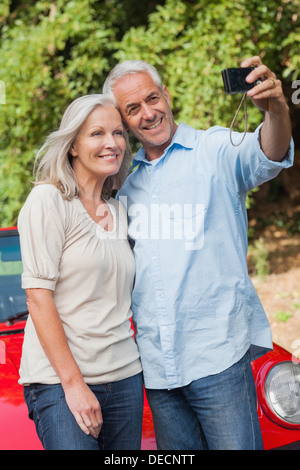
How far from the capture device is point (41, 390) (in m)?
1.79

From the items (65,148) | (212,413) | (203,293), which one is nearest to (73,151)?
(65,148)

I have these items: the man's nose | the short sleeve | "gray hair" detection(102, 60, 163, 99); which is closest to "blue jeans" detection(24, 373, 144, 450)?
the short sleeve

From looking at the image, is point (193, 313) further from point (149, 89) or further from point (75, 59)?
point (75, 59)

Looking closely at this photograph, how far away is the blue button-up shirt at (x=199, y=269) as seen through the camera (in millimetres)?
1904

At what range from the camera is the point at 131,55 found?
20.0ft

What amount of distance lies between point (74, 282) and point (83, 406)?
38cm

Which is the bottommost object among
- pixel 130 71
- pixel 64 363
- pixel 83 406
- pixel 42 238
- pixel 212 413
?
pixel 212 413

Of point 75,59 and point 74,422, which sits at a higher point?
point 75,59

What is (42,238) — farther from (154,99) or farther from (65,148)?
(154,99)

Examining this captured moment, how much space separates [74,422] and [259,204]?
399 inches

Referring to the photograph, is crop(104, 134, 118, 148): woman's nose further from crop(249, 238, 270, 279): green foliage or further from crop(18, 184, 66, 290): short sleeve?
crop(249, 238, 270, 279): green foliage

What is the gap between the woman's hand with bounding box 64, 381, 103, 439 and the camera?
1.72 m

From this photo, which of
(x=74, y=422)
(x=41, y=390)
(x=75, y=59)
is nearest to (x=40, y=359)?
(x=41, y=390)

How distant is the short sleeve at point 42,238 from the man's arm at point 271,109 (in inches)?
27.4
